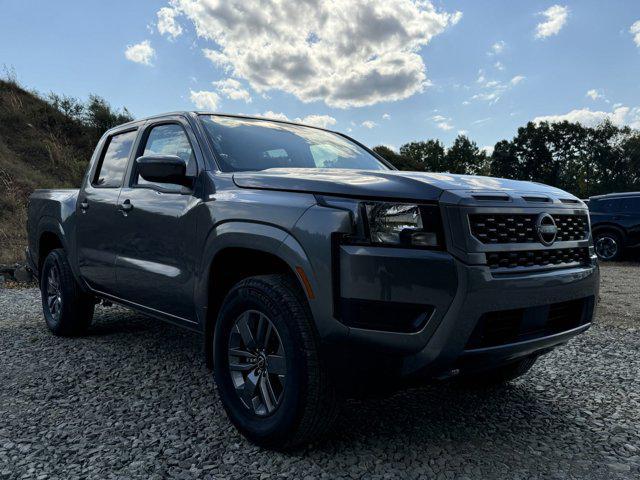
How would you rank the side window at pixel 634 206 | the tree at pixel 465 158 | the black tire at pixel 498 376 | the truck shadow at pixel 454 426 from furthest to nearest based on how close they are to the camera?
the tree at pixel 465 158
the side window at pixel 634 206
the black tire at pixel 498 376
the truck shadow at pixel 454 426

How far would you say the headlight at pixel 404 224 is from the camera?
222 centimetres

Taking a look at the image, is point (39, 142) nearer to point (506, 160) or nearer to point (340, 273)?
point (340, 273)

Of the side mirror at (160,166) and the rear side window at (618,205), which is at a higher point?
the side mirror at (160,166)

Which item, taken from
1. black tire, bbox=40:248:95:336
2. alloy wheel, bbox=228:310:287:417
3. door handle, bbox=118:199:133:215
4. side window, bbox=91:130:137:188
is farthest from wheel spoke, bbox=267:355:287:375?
black tire, bbox=40:248:95:336

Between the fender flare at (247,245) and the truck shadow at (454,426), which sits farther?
the truck shadow at (454,426)

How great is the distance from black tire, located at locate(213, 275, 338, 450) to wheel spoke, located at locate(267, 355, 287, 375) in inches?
0.6

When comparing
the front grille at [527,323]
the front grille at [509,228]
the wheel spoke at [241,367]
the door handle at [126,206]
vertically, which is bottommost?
the wheel spoke at [241,367]

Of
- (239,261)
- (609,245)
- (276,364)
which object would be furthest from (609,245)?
(276,364)

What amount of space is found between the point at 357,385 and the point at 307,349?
0.26 m

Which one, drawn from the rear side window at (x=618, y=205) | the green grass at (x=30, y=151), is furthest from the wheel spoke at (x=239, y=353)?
the green grass at (x=30, y=151)

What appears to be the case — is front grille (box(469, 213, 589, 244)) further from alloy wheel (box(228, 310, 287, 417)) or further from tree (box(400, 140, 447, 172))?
tree (box(400, 140, 447, 172))

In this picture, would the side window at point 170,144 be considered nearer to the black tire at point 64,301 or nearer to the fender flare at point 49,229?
the fender flare at point 49,229

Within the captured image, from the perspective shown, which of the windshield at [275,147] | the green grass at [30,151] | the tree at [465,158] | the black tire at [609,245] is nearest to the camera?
the windshield at [275,147]

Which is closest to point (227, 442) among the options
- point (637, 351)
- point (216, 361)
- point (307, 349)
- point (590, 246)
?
point (216, 361)
